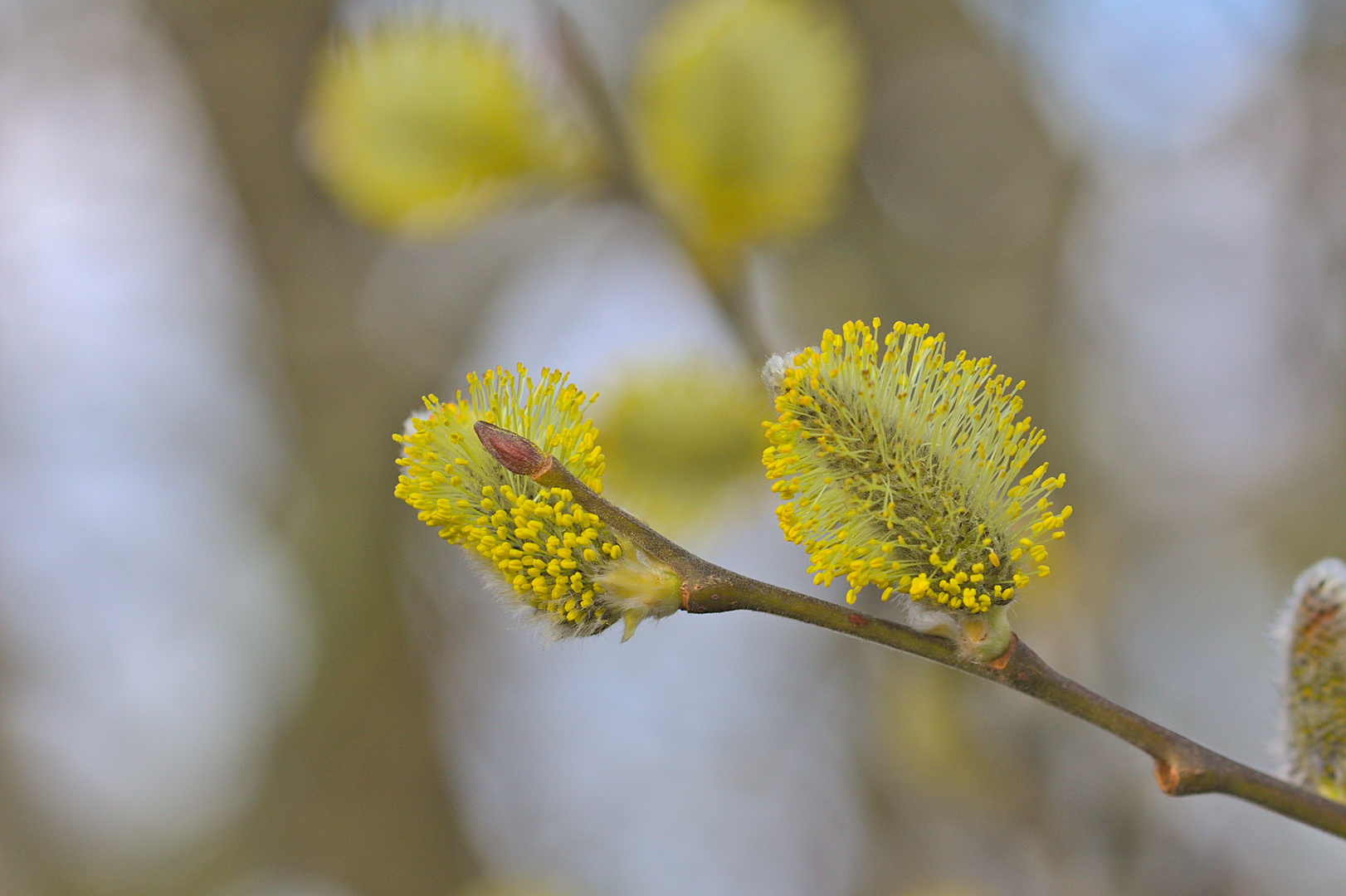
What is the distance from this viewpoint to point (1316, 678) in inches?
29.0

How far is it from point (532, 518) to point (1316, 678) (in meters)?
0.56

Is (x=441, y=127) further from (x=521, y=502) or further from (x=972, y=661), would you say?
(x=972, y=661)

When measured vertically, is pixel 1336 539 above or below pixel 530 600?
above

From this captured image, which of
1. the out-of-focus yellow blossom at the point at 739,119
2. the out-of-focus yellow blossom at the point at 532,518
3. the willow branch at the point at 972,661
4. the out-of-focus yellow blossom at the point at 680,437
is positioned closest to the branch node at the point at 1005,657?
the willow branch at the point at 972,661

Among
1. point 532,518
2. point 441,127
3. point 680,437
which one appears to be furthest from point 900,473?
point 441,127

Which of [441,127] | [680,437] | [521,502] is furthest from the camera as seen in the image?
[441,127]

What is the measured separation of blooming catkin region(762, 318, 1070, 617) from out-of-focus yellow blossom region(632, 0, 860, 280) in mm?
725

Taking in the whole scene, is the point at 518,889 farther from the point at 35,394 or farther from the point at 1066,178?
the point at 35,394

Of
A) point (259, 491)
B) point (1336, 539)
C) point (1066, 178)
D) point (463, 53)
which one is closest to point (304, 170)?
point (259, 491)

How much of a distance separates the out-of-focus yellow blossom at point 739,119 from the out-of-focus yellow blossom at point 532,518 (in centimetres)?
76

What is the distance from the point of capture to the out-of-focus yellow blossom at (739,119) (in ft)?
4.22

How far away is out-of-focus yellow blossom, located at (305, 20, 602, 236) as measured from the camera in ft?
4.46

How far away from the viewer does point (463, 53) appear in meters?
1.36

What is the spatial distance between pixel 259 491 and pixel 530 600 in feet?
7.39
